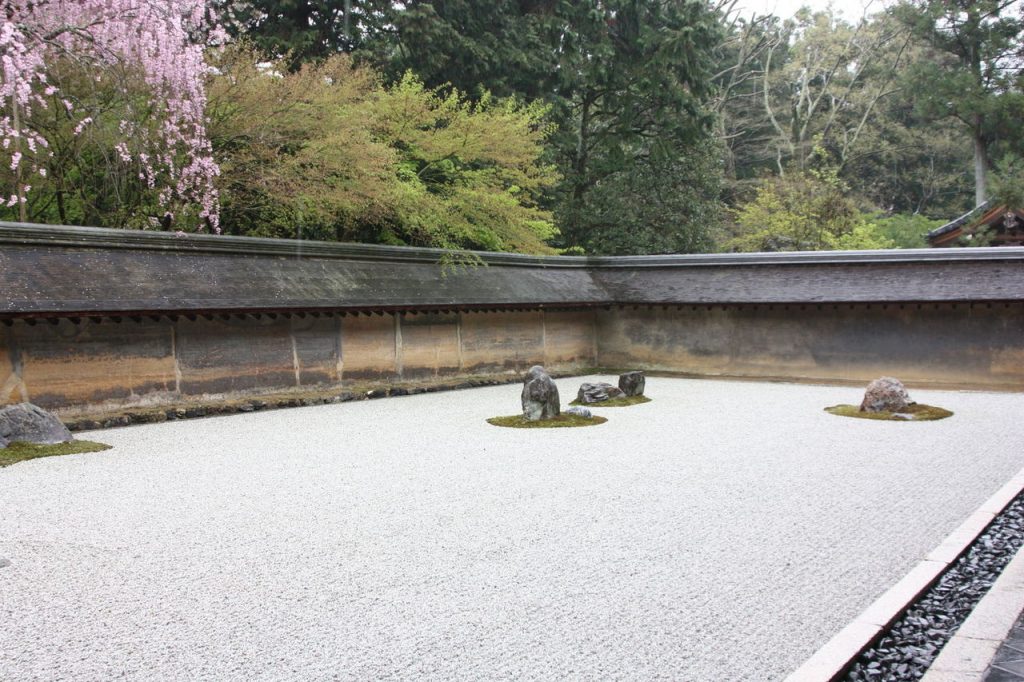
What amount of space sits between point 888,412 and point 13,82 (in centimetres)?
1109

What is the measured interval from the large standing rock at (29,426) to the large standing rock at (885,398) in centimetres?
950

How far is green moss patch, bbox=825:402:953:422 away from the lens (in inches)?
412

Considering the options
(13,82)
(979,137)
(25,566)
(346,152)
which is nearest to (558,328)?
(346,152)

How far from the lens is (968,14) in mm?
26797

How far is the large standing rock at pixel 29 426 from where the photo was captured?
832 centimetres

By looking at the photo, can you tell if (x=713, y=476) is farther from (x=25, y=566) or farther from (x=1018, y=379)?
(x=1018, y=379)

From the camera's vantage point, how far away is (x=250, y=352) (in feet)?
38.6

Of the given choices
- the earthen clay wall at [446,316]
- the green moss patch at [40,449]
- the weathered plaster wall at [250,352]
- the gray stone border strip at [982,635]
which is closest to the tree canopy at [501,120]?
the earthen clay wall at [446,316]

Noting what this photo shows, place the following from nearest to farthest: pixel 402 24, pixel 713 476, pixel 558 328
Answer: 1. pixel 713 476
2. pixel 558 328
3. pixel 402 24

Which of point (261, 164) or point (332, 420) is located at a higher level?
point (261, 164)

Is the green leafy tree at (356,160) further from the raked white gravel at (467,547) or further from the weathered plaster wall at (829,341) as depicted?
the raked white gravel at (467,547)

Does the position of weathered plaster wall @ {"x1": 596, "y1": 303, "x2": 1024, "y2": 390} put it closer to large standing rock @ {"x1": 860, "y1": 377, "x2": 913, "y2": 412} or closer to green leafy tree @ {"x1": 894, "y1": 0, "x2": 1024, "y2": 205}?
large standing rock @ {"x1": 860, "y1": 377, "x2": 913, "y2": 412}

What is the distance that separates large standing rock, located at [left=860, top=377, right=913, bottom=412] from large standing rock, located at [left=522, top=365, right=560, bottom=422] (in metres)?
4.20

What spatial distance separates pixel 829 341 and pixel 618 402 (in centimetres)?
543
